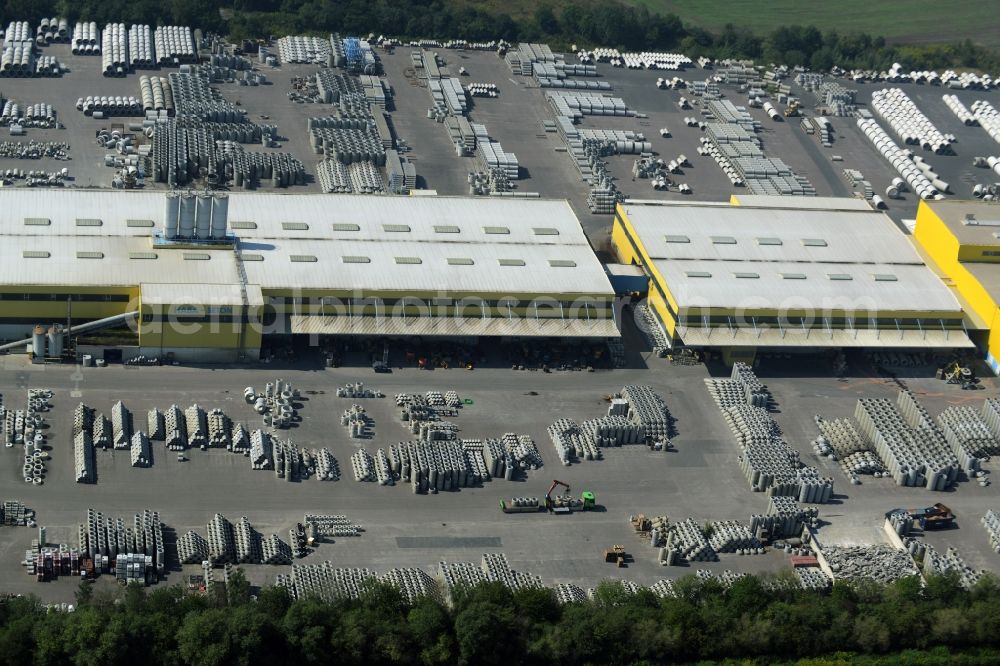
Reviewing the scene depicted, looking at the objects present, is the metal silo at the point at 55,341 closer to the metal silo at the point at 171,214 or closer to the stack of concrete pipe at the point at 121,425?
the stack of concrete pipe at the point at 121,425

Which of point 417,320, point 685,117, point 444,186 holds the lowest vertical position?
point 417,320

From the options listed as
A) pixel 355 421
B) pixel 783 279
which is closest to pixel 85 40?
pixel 355 421

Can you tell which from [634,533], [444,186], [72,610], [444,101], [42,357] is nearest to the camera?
[72,610]

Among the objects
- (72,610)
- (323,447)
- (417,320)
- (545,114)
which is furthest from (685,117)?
(72,610)

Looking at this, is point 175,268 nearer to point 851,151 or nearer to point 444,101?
point 444,101

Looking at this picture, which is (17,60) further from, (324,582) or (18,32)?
(324,582)

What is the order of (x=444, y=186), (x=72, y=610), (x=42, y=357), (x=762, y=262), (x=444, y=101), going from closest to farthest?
(x=72, y=610), (x=42, y=357), (x=762, y=262), (x=444, y=186), (x=444, y=101)

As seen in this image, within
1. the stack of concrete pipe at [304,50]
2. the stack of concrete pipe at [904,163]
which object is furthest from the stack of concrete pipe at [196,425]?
A: the stack of concrete pipe at [904,163]
